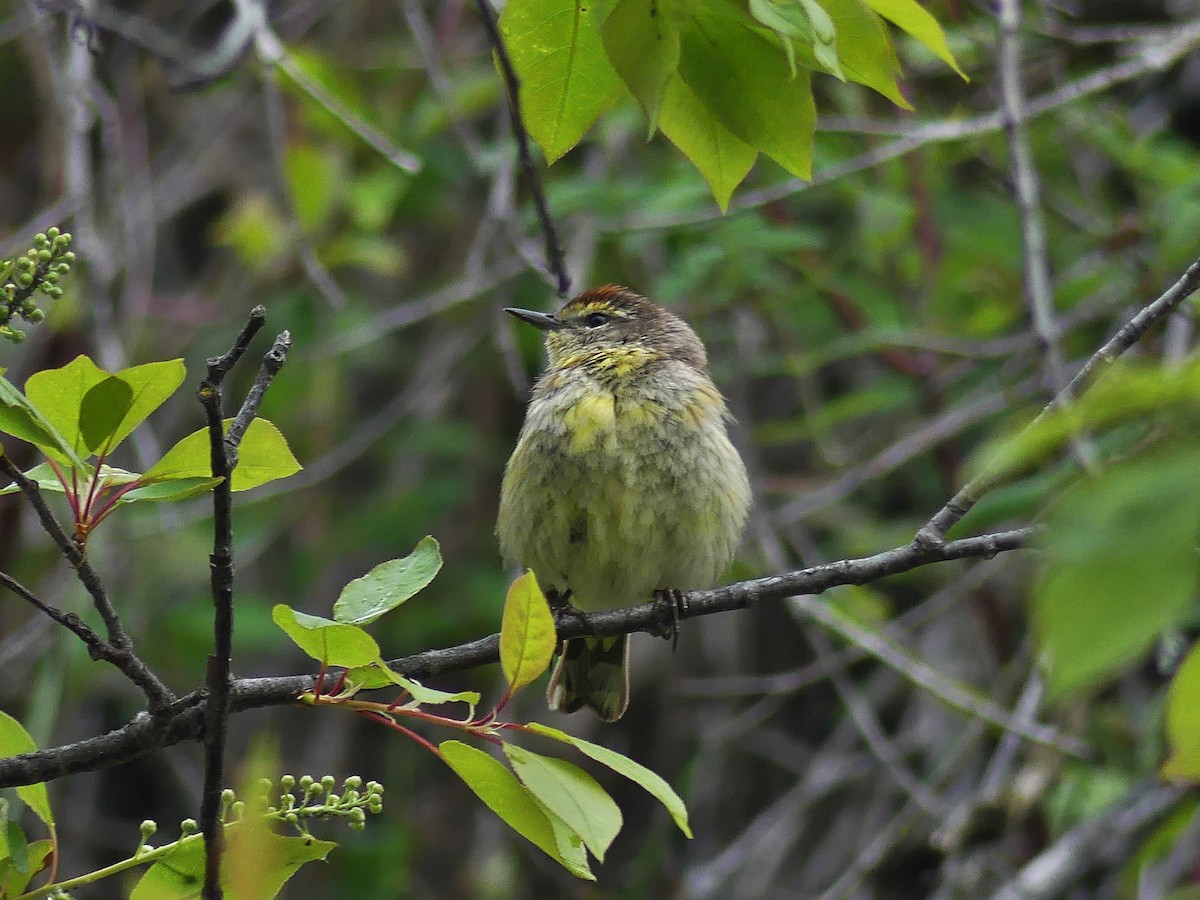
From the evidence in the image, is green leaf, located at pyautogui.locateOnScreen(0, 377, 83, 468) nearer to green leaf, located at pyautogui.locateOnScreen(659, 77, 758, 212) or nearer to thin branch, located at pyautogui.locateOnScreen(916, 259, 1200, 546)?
green leaf, located at pyautogui.locateOnScreen(659, 77, 758, 212)

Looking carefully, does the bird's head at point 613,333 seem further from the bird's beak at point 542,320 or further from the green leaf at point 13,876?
the green leaf at point 13,876

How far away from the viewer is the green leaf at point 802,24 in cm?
176

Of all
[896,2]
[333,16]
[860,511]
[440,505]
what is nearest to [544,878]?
[440,505]

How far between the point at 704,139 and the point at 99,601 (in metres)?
1.19

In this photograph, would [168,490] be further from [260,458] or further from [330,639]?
[330,639]

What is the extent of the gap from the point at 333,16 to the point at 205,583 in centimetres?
322

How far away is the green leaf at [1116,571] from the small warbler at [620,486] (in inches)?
119

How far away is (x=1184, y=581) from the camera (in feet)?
3.38

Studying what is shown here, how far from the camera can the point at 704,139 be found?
217cm

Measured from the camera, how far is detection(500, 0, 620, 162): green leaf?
2.11 meters

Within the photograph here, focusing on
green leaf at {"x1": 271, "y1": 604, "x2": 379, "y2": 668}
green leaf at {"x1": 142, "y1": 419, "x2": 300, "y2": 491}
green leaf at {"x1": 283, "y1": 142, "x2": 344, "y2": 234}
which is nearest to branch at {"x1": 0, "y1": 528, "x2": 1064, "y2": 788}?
green leaf at {"x1": 271, "y1": 604, "x2": 379, "y2": 668}

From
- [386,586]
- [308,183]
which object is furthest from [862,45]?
[308,183]

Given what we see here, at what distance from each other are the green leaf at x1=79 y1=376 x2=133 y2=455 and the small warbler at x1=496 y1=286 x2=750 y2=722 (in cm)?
217

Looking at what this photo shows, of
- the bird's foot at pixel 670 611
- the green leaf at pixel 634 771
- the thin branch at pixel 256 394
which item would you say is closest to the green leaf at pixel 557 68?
the thin branch at pixel 256 394
